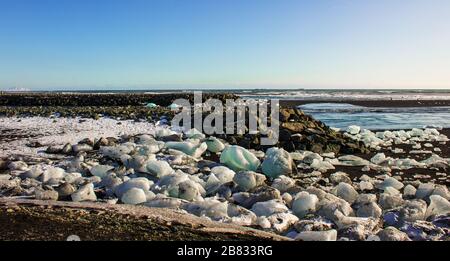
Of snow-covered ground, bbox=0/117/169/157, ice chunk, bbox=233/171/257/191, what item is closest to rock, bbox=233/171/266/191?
ice chunk, bbox=233/171/257/191

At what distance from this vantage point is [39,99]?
28.7m

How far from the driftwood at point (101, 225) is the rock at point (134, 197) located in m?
1.16

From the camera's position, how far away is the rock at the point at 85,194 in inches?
229

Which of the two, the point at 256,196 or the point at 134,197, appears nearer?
the point at 134,197

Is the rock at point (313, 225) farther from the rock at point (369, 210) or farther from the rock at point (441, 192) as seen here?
the rock at point (441, 192)

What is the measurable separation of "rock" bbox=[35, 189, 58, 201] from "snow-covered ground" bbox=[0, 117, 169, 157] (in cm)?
392

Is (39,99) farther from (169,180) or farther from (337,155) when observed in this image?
(169,180)

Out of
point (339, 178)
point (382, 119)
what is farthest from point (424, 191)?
point (382, 119)

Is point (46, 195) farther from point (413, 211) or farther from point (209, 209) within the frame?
point (413, 211)

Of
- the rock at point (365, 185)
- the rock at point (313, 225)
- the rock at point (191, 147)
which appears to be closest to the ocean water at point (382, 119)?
Result: the rock at point (191, 147)

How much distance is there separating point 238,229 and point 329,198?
84.5 inches

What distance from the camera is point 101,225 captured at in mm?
3760

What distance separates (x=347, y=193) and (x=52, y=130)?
879cm

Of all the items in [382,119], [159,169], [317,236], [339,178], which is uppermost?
[159,169]
